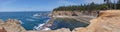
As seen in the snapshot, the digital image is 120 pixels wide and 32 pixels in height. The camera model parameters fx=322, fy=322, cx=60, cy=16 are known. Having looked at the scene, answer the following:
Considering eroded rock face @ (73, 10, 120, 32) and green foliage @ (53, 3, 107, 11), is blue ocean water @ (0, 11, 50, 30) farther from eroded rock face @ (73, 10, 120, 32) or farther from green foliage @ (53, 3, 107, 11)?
eroded rock face @ (73, 10, 120, 32)

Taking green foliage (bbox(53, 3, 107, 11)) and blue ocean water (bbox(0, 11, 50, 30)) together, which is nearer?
blue ocean water (bbox(0, 11, 50, 30))

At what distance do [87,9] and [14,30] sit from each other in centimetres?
8936

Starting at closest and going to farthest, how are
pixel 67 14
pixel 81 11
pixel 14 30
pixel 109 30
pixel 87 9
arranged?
pixel 109 30 < pixel 14 30 < pixel 87 9 < pixel 81 11 < pixel 67 14

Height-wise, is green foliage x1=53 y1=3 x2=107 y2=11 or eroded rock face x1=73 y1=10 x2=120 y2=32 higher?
eroded rock face x1=73 y1=10 x2=120 y2=32

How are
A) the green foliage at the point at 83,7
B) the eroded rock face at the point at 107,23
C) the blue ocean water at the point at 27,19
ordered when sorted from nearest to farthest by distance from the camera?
the eroded rock face at the point at 107,23
the blue ocean water at the point at 27,19
the green foliage at the point at 83,7

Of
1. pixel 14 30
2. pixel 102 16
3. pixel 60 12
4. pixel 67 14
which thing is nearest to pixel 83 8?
pixel 67 14

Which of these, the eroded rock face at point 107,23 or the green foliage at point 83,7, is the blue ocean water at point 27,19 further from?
the eroded rock face at point 107,23

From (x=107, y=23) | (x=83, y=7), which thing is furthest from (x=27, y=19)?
(x=107, y=23)

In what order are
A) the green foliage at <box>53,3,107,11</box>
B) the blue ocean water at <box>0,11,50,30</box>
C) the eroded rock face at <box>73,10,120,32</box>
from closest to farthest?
1. the eroded rock face at <box>73,10,120,32</box>
2. the blue ocean water at <box>0,11,50,30</box>
3. the green foliage at <box>53,3,107,11</box>

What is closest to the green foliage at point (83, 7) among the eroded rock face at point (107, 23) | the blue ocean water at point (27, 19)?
the blue ocean water at point (27, 19)

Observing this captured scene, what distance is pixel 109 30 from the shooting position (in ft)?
24.6

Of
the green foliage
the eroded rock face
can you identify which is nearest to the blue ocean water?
the green foliage

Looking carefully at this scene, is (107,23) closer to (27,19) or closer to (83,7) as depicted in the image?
(83,7)

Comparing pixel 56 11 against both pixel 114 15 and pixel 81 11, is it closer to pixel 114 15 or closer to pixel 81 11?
pixel 81 11
